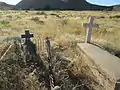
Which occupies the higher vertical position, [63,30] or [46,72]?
[46,72]

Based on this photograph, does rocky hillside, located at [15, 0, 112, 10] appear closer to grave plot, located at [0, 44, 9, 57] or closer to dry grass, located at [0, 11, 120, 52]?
dry grass, located at [0, 11, 120, 52]

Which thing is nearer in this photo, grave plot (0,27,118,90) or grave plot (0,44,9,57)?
grave plot (0,27,118,90)

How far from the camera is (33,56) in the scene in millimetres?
7734

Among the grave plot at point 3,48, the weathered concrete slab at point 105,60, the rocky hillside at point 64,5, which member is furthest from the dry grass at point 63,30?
the rocky hillside at point 64,5

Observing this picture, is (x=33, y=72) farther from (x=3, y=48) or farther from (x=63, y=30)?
(x=63, y=30)

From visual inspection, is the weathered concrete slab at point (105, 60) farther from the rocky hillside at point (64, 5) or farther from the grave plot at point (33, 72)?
the rocky hillside at point (64, 5)

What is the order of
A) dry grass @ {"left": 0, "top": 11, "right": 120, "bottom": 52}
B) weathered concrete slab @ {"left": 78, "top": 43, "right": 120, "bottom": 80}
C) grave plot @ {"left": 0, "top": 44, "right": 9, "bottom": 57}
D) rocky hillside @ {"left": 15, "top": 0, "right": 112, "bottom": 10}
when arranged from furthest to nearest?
rocky hillside @ {"left": 15, "top": 0, "right": 112, "bottom": 10}, dry grass @ {"left": 0, "top": 11, "right": 120, "bottom": 52}, grave plot @ {"left": 0, "top": 44, "right": 9, "bottom": 57}, weathered concrete slab @ {"left": 78, "top": 43, "right": 120, "bottom": 80}

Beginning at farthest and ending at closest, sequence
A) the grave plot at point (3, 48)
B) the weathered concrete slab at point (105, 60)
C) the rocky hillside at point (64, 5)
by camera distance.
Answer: the rocky hillside at point (64, 5) < the grave plot at point (3, 48) < the weathered concrete slab at point (105, 60)

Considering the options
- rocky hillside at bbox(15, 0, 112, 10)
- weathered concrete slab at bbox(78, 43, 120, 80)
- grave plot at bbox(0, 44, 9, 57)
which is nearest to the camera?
weathered concrete slab at bbox(78, 43, 120, 80)

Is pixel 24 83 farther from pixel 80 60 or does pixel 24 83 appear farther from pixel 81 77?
pixel 80 60

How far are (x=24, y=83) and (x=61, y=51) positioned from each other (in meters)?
3.11

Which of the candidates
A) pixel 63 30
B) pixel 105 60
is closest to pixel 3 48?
pixel 105 60

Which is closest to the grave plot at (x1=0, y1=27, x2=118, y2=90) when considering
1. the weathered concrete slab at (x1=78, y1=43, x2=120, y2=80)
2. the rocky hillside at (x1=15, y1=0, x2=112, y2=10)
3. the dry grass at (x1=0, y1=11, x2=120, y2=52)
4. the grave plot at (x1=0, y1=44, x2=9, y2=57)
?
the weathered concrete slab at (x1=78, y1=43, x2=120, y2=80)

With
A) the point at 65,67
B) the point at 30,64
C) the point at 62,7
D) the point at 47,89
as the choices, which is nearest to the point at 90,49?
the point at 65,67
